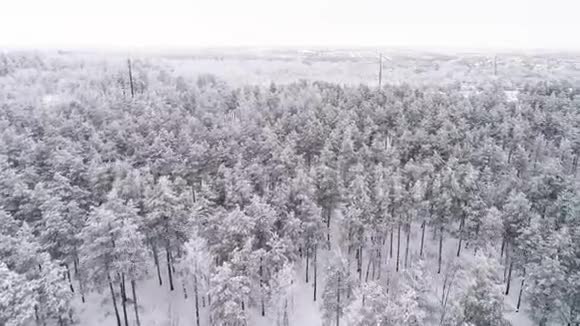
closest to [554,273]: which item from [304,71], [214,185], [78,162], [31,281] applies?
[214,185]

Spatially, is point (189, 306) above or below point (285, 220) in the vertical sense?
below

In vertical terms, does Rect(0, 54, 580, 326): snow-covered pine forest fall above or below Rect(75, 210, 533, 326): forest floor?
above

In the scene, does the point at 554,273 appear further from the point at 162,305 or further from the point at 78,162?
the point at 78,162

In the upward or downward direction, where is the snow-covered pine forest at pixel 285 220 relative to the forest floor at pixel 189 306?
upward

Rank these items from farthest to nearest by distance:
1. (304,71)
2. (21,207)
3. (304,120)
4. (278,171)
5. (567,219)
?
(304,71)
(304,120)
(278,171)
(567,219)
(21,207)

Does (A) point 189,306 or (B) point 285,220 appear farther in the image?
(A) point 189,306

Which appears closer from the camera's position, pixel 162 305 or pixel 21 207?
pixel 21 207

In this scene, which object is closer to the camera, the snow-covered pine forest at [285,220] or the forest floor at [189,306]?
the snow-covered pine forest at [285,220]

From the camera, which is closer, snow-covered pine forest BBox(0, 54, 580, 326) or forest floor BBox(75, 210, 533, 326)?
snow-covered pine forest BBox(0, 54, 580, 326)
